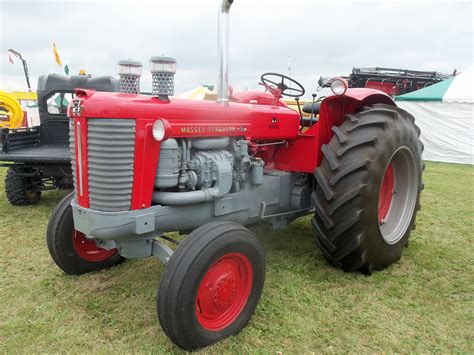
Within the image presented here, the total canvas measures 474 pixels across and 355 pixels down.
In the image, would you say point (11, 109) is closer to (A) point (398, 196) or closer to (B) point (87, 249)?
(B) point (87, 249)

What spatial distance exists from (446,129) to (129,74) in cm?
1101

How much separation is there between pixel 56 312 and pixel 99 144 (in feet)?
3.93

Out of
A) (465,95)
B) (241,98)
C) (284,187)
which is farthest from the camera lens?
(465,95)

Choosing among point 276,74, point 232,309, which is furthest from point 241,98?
point 232,309

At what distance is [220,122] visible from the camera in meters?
2.81

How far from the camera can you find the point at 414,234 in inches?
172

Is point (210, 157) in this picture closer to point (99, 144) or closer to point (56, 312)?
point (99, 144)

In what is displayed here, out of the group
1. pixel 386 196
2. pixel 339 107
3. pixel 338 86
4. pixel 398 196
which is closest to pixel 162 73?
pixel 338 86

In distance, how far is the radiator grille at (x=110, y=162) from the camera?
2252 mm

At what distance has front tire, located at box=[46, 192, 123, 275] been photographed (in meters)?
2.98

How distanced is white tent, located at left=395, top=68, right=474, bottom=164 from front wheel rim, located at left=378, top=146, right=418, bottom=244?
Result: 8.73 m

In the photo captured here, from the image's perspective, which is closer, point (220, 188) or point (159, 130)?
point (159, 130)

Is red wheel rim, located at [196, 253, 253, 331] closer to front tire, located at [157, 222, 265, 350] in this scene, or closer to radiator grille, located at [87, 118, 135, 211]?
front tire, located at [157, 222, 265, 350]

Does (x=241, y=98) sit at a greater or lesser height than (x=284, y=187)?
greater
